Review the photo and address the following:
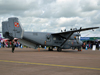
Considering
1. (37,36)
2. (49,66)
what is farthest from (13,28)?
(49,66)

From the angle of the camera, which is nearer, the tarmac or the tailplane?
the tarmac

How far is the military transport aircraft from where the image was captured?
2400 centimetres

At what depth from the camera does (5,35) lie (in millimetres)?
24891

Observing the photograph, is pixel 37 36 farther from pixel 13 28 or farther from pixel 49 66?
pixel 49 66

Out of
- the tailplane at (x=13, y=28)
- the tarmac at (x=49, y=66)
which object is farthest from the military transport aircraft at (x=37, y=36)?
the tarmac at (x=49, y=66)

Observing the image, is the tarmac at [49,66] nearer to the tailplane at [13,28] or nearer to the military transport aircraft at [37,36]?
the tailplane at [13,28]

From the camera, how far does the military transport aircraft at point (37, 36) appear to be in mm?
24000

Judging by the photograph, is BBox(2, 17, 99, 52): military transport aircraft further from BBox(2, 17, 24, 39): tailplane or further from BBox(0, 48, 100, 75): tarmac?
BBox(0, 48, 100, 75): tarmac

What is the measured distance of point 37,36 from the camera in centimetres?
2595

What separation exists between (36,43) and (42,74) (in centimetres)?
1873

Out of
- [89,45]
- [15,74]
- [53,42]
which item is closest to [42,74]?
[15,74]

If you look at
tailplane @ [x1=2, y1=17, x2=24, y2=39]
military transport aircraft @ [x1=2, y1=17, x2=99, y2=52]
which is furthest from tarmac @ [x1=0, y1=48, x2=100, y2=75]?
military transport aircraft @ [x1=2, y1=17, x2=99, y2=52]

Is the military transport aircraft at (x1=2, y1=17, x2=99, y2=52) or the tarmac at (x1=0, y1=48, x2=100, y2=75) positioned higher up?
the military transport aircraft at (x1=2, y1=17, x2=99, y2=52)

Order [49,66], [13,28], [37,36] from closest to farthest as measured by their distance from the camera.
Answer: [49,66] < [13,28] < [37,36]
